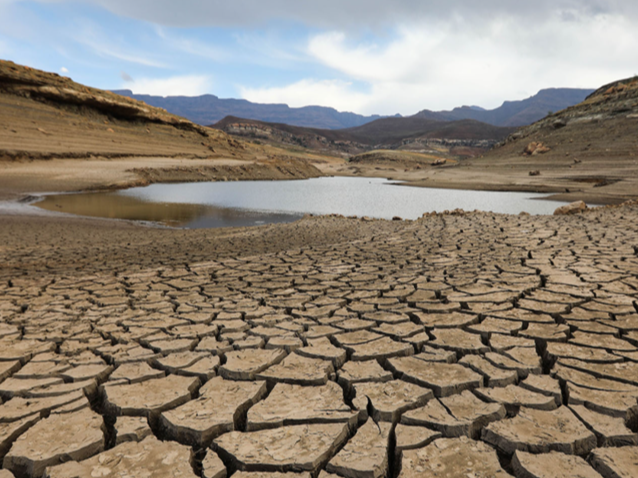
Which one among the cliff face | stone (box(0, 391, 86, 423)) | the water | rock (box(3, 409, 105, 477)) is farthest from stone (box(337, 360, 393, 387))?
the cliff face

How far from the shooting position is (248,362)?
201 centimetres

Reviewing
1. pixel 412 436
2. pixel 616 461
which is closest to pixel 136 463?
pixel 412 436

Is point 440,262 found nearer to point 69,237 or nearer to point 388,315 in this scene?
point 388,315

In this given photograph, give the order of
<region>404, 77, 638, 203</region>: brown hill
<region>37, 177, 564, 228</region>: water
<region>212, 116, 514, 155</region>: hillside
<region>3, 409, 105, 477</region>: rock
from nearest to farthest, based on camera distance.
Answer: <region>3, 409, 105, 477</region>: rock
<region>37, 177, 564, 228</region>: water
<region>404, 77, 638, 203</region>: brown hill
<region>212, 116, 514, 155</region>: hillside

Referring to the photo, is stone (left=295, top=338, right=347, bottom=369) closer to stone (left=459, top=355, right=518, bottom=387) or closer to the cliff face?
stone (left=459, top=355, right=518, bottom=387)

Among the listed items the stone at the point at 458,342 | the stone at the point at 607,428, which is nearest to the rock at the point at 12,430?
the stone at the point at 458,342

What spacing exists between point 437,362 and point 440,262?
2.34 meters

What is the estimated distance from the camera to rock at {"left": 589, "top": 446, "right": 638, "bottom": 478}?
4.02ft

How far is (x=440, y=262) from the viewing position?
4152mm

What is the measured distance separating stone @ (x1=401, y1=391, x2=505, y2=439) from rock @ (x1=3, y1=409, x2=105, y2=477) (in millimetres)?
1204

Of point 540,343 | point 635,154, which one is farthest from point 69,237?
point 635,154

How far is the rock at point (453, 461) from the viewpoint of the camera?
4.10ft

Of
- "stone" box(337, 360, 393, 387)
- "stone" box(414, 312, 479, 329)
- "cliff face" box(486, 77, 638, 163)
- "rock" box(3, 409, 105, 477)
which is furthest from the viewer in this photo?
"cliff face" box(486, 77, 638, 163)

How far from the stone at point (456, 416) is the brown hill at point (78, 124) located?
78.7 feet
